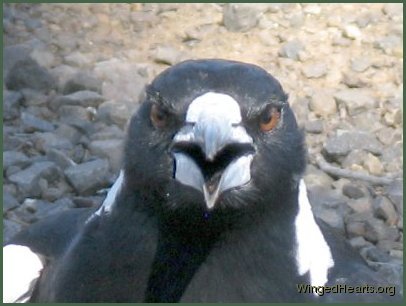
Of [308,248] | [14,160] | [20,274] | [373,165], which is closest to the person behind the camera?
[308,248]

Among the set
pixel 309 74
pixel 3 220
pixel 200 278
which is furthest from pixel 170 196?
pixel 309 74

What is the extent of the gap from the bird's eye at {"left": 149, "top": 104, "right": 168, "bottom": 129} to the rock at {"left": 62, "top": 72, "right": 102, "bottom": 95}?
87.9 inches

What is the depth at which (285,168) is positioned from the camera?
336cm

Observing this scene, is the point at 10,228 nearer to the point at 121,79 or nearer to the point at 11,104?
the point at 11,104

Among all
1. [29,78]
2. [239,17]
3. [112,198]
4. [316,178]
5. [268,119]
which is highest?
[268,119]

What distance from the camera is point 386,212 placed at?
4770 mm

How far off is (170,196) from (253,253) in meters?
0.30

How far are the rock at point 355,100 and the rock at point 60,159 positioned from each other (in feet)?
3.99

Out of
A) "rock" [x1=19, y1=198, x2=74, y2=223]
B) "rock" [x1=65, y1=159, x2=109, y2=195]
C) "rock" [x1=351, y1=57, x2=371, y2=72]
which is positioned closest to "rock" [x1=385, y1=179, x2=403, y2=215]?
"rock" [x1=351, y1=57, x2=371, y2=72]

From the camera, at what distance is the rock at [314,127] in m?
5.23

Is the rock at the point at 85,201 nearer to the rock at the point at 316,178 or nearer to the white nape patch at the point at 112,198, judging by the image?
the rock at the point at 316,178

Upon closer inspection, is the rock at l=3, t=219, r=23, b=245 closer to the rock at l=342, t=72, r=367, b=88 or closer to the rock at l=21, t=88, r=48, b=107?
the rock at l=21, t=88, r=48, b=107

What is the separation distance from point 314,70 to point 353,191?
35.5 inches

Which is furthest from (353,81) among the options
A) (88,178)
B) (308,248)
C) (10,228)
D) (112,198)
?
(112,198)
